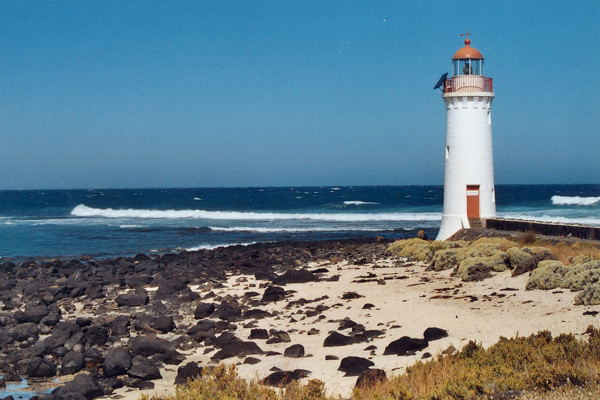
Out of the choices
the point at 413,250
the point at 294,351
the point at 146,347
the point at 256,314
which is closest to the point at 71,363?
the point at 146,347

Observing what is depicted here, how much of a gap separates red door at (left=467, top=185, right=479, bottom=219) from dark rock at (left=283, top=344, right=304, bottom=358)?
10341 mm

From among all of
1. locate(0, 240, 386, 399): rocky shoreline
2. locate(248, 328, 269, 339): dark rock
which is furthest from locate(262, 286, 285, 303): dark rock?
locate(248, 328, 269, 339): dark rock

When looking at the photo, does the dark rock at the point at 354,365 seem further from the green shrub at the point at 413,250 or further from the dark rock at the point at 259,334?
the green shrub at the point at 413,250

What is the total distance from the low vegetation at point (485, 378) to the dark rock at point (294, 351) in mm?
2105

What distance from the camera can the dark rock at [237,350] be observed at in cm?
861

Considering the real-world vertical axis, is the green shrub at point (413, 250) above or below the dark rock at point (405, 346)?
above

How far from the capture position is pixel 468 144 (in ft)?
56.5

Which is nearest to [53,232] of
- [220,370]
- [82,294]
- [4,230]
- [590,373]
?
[4,230]

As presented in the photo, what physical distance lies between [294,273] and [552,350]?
30.0 feet

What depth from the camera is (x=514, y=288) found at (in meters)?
10.4

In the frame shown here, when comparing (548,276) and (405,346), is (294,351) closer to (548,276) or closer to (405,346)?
(405,346)

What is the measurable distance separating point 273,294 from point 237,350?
12.8 ft

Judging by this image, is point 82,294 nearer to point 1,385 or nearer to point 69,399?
point 1,385

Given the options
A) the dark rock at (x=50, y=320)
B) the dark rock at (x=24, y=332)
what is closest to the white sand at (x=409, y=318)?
the dark rock at (x=50, y=320)
